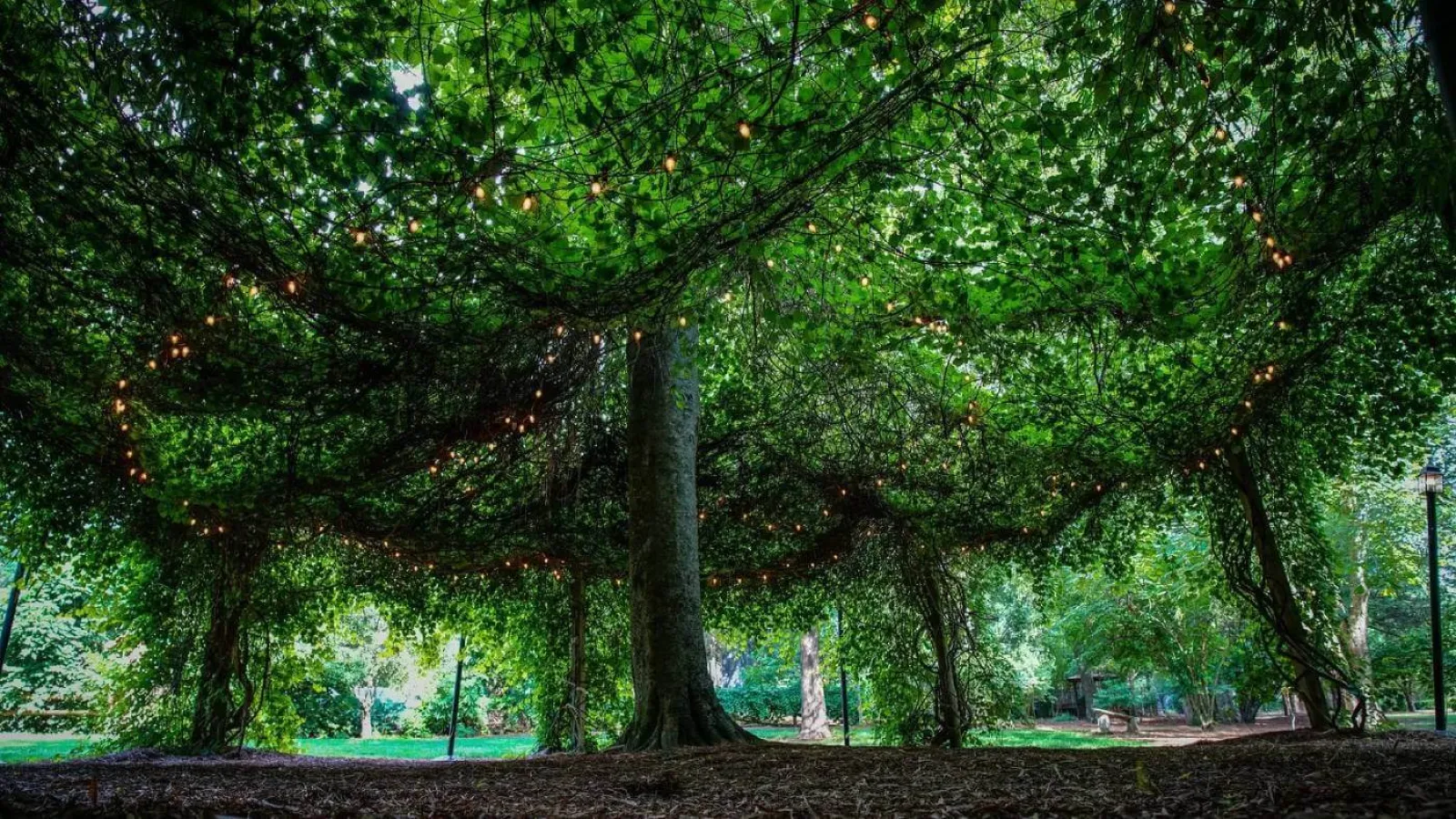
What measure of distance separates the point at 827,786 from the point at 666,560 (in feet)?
9.76

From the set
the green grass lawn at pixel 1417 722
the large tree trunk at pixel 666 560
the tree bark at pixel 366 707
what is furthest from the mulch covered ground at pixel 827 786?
the tree bark at pixel 366 707

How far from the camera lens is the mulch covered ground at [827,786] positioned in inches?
103

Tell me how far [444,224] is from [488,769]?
3.30 m

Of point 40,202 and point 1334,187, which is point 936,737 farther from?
point 40,202

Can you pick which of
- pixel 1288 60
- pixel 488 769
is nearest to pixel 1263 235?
pixel 1288 60

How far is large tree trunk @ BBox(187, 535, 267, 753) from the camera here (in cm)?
877

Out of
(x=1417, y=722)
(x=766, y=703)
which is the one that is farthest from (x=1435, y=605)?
(x=766, y=703)

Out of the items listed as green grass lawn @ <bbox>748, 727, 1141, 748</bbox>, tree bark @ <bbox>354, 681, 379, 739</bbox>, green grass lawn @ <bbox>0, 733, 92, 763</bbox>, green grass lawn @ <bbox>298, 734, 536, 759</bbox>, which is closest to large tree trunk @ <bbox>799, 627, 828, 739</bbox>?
green grass lawn @ <bbox>748, 727, 1141, 748</bbox>

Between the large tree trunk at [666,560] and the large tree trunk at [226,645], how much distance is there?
5.51 meters

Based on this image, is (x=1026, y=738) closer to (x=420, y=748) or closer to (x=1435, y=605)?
(x=1435, y=605)

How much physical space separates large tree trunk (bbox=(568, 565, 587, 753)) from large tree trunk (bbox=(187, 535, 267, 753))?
12.1 feet

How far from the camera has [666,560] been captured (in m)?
6.21

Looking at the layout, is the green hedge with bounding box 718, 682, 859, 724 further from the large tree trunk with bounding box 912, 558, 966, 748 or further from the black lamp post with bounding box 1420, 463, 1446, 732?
the black lamp post with bounding box 1420, 463, 1446, 732

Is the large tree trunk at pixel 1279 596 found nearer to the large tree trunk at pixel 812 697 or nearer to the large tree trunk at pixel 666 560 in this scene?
the large tree trunk at pixel 666 560
